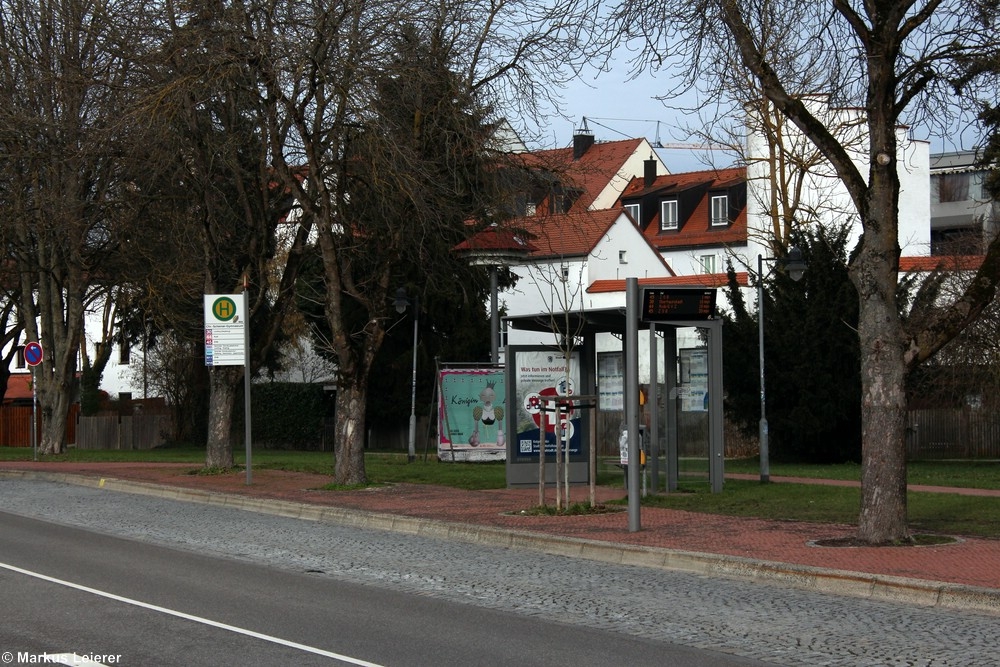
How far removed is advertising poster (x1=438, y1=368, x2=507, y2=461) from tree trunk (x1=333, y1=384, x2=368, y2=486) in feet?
24.9

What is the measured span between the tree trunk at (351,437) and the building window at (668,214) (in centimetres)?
4714

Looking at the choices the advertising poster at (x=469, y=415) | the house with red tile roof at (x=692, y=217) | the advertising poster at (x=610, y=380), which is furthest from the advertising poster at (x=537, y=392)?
the house with red tile roof at (x=692, y=217)

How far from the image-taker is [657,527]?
51.0ft

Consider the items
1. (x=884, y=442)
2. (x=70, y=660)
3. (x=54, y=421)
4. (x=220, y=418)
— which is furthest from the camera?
(x=54, y=421)

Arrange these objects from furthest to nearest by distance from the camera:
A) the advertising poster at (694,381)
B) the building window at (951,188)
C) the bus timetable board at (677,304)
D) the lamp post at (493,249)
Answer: the building window at (951,188) → the lamp post at (493,249) → the advertising poster at (694,381) → the bus timetable board at (677,304)

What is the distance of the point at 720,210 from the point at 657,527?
2001 inches

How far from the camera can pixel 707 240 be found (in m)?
64.1

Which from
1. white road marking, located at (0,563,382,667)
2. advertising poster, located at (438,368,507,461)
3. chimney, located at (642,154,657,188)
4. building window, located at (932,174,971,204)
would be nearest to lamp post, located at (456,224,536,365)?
advertising poster, located at (438,368,507,461)

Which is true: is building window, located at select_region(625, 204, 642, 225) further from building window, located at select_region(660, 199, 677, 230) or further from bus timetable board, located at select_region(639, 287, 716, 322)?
bus timetable board, located at select_region(639, 287, 716, 322)

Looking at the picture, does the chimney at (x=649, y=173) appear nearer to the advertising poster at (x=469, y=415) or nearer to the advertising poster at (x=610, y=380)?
the advertising poster at (x=469, y=415)

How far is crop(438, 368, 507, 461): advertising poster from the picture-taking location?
97.7ft

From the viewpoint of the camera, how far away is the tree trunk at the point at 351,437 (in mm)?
21969

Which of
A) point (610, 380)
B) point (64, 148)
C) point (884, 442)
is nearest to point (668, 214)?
point (64, 148)

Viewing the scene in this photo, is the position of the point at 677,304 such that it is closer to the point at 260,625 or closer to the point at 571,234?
the point at 260,625
